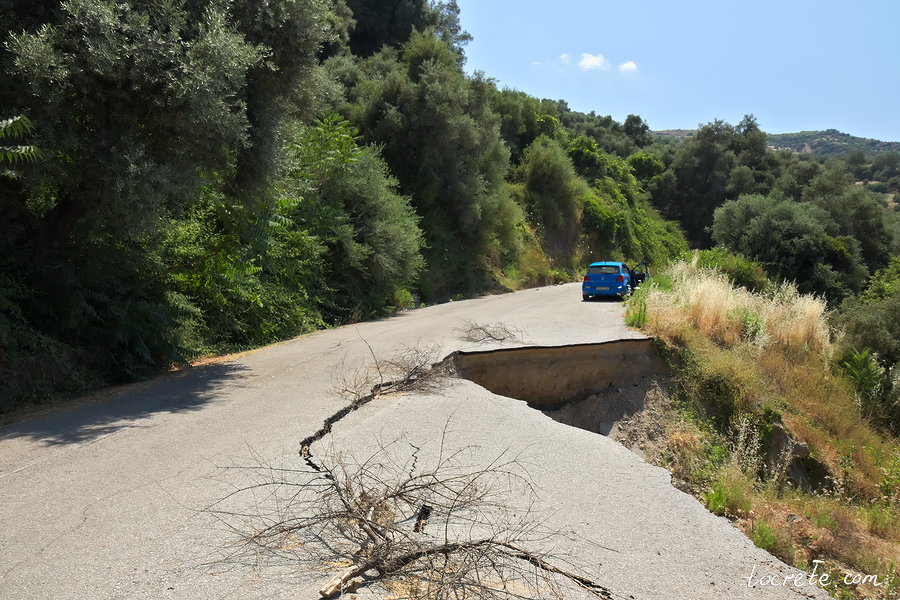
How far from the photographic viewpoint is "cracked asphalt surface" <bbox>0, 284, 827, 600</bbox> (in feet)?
13.8

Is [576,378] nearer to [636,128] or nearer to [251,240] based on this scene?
[251,240]

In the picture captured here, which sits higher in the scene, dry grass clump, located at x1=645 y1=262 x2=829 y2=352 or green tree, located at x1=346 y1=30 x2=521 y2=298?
green tree, located at x1=346 y1=30 x2=521 y2=298

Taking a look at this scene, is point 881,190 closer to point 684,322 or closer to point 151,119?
point 684,322

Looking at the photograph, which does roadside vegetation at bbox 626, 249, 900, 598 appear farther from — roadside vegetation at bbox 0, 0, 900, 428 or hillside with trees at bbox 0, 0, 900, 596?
roadside vegetation at bbox 0, 0, 900, 428

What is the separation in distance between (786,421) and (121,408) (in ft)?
37.1

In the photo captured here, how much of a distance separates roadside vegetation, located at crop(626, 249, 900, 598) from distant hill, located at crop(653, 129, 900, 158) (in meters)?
131

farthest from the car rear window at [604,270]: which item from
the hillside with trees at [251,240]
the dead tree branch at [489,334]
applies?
the dead tree branch at [489,334]

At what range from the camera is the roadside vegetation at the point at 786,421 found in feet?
23.2

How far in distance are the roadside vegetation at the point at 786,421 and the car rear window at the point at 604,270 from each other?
17.0 ft

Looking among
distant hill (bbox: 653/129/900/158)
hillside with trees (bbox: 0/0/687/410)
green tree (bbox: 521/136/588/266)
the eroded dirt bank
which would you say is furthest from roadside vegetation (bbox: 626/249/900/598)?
distant hill (bbox: 653/129/900/158)

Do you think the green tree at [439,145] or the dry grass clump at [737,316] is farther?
the green tree at [439,145]

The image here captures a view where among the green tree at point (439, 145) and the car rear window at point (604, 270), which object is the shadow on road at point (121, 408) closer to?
the car rear window at point (604, 270)

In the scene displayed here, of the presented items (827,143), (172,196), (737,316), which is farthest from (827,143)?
(172,196)

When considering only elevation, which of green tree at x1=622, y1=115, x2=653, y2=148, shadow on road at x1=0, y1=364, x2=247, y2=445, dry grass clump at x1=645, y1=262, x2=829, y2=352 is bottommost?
dry grass clump at x1=645, y1=262, x2=829, y2=352
